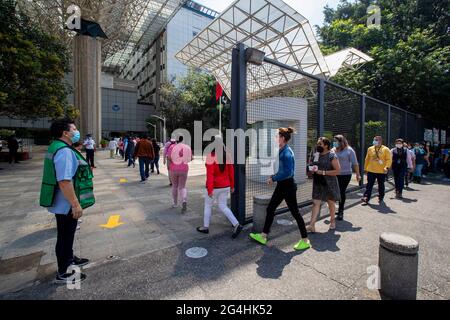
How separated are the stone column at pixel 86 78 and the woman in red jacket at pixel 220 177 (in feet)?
110

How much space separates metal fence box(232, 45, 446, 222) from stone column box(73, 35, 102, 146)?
96.3 ft

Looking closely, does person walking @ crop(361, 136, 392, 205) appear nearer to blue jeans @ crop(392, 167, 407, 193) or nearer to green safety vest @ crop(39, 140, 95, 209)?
blue jeans @ crop(392, 167, 407, 193)

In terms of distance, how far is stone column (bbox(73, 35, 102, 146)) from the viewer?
103 ft

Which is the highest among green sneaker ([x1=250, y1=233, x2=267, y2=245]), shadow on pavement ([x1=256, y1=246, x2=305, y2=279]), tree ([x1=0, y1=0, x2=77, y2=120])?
tree ([x1=0, y1=0, x2=77, y2=120])

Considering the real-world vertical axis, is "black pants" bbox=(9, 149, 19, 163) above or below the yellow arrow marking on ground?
above

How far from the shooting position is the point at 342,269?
124 inches

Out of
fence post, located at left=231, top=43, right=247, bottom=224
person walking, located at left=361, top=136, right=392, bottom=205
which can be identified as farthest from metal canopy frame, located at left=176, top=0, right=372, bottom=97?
fence post, located at left=231, top=43, right=247, bottom=224

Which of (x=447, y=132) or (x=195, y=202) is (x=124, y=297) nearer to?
(x=195, y=202)

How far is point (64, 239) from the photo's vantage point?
281 centimetres

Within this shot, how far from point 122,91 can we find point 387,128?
59.4 metres

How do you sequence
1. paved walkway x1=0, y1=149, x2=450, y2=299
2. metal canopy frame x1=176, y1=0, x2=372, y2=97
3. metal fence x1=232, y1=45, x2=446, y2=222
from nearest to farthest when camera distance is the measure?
paved walkway x1=0, y1=149, x2=450, y2=299, metal fence x1=232, y1=45, x2=446, y2=222, metal canopy frame x1=176, y1=0, x2=372, y2=97

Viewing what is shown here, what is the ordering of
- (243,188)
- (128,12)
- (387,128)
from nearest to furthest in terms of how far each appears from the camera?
(243,188) < (387,128) < (128,12)

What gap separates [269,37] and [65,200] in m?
14.9

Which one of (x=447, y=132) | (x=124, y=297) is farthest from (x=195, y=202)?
(x=447, y=132)
